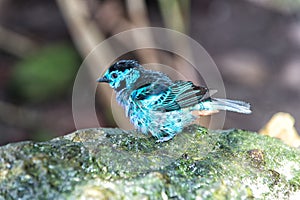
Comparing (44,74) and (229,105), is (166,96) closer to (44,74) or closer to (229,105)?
(229,105)

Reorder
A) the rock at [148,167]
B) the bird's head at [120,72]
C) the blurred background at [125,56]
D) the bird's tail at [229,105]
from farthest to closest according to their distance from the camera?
the blurred background at [125,56] < the bird's tail at [229,105] < the bird's head at [120,72] < the rock at [148,167]

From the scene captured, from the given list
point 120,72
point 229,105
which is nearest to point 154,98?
point 120,72

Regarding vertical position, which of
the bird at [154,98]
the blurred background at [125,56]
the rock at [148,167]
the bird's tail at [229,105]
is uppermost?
the blurred background at [125,56]

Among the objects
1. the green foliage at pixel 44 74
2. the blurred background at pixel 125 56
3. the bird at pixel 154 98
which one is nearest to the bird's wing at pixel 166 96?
the bird at pixel 154 98

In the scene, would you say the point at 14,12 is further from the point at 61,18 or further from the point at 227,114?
the point at 227,114

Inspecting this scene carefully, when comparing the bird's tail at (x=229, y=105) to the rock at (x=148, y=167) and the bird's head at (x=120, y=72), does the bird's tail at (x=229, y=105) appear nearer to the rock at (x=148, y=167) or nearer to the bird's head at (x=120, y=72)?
the rock at (x=148, y=167)

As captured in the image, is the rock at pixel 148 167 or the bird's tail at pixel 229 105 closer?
A: the rock at pixel 148 167

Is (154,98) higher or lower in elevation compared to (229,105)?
higher

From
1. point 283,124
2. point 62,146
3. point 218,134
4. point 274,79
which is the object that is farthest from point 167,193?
point 274,79

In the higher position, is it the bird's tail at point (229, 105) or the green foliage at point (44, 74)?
the green foliage at point (44, 74)

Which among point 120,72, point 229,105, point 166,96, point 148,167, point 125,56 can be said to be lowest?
point 148,167
